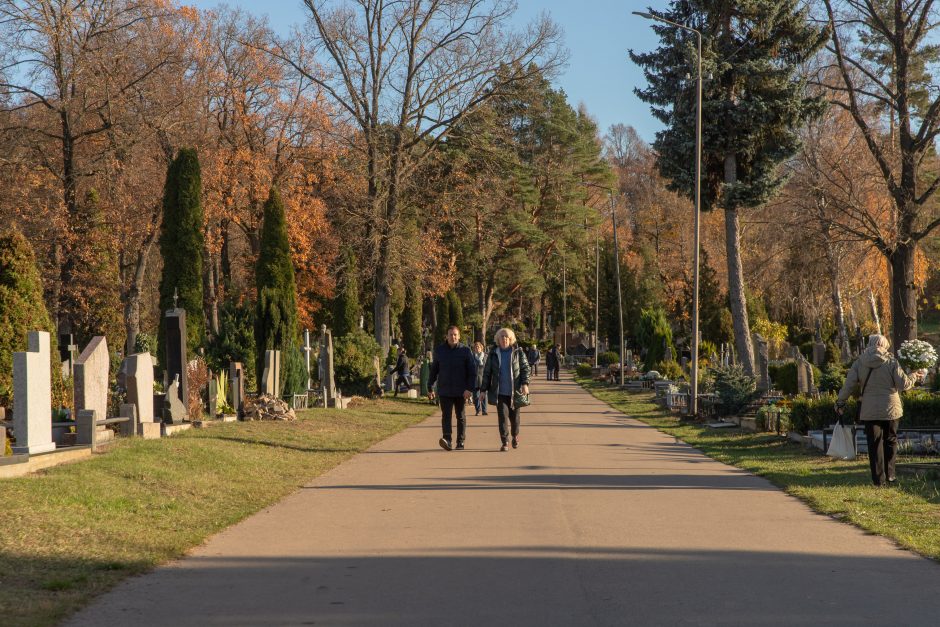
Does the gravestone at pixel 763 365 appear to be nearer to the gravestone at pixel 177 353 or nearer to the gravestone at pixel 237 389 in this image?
the gravestone at pixel 237 389

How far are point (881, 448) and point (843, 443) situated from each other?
2615mm

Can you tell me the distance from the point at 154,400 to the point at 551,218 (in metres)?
53.2

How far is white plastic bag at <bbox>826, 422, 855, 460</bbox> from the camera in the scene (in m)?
14.2

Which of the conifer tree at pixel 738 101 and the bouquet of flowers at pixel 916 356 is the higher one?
the conifer tree at pixel 738 101

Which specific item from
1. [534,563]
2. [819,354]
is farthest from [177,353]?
[819,354]

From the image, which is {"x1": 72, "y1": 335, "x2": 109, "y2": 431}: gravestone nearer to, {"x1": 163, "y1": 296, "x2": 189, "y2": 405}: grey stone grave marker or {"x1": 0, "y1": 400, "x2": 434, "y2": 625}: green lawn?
{"x1": 0, "y1": 400, "x2": 434, "y2": 625}: green lawn

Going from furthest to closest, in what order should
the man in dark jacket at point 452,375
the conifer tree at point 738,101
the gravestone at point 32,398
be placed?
the conifer tree at point 738,101, the man in dark jacket at point 452,375, the gravestone at point 32,398

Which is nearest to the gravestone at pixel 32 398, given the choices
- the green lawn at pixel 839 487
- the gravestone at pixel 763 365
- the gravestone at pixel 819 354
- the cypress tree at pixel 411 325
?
the green lawn at pixel 839 487

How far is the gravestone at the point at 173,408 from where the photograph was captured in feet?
54.1

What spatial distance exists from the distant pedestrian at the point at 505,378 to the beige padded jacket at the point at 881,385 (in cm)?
531

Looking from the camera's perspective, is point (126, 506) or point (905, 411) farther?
point (905, 411)

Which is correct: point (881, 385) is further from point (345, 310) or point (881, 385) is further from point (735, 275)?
point (345, 310)

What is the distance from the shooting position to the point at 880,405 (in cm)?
1165

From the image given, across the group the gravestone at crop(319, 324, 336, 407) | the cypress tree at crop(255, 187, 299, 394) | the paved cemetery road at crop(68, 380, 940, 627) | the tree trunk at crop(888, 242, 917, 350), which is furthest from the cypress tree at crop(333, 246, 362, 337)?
the paved cemetery road at crop(68, 380, 940, 627)
